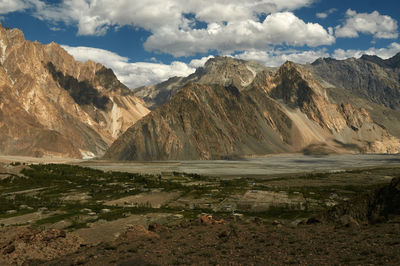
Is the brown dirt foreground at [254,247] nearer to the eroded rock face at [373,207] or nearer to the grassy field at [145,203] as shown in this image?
the eroded rock face at [373,207]

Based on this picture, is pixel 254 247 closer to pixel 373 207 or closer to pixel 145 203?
pixel 373 207

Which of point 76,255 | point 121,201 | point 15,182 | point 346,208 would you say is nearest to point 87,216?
point 121,201

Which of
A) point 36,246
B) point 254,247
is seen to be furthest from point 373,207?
point 36,246

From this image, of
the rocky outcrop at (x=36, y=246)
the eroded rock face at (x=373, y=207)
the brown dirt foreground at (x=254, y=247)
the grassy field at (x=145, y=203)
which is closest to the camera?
the brown dirt foreground at (x=254, y=247)

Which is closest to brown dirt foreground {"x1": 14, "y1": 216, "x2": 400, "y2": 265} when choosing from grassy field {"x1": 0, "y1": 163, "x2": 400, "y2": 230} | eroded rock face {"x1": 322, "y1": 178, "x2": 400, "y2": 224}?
eroded rock face {"x1": 322, "y1": 178, "x2": 400, "y2": 224}

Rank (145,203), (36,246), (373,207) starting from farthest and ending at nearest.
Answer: (145,203), (36,246), (373,207)

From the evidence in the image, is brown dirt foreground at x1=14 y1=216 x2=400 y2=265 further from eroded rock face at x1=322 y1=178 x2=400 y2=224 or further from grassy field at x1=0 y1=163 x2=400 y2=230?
grassy field at x1=0 y1=163 x2=400 y2=230

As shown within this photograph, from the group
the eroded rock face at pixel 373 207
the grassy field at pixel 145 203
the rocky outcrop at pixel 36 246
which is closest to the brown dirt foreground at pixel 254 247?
the eroded rock face at pixel 373 207

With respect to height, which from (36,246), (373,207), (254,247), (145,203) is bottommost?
(145,203)

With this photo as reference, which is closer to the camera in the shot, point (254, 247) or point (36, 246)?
point (254, 247)
